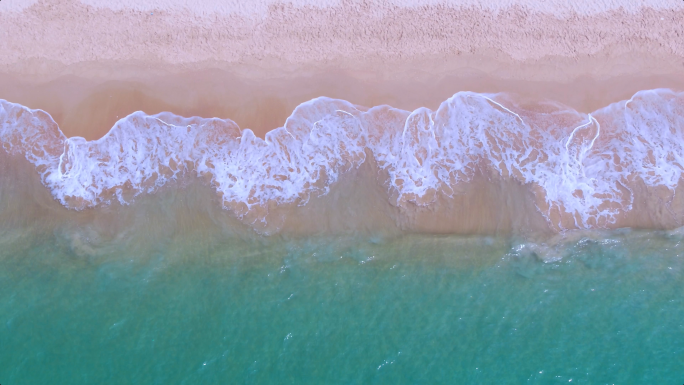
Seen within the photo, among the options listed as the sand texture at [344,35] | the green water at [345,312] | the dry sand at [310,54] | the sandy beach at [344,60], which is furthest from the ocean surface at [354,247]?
the sand texture at [344,35]

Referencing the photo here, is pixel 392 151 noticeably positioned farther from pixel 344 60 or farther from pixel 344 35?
pixel 344 35

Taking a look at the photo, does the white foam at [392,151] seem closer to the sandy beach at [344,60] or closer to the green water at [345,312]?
the sandy beach at [344,60]

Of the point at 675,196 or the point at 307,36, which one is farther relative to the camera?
the point at 307,36

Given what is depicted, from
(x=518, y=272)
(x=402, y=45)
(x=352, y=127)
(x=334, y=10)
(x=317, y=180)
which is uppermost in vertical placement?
(x=334, y=10)

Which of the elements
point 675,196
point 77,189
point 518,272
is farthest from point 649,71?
point 77,189

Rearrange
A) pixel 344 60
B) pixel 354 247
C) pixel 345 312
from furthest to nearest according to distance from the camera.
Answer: pixel 344 60 → pixel 354 247 → pixel 345 312

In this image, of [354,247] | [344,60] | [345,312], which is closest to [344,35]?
[344,60]

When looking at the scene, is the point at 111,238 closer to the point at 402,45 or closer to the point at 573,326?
the point at 402,45
